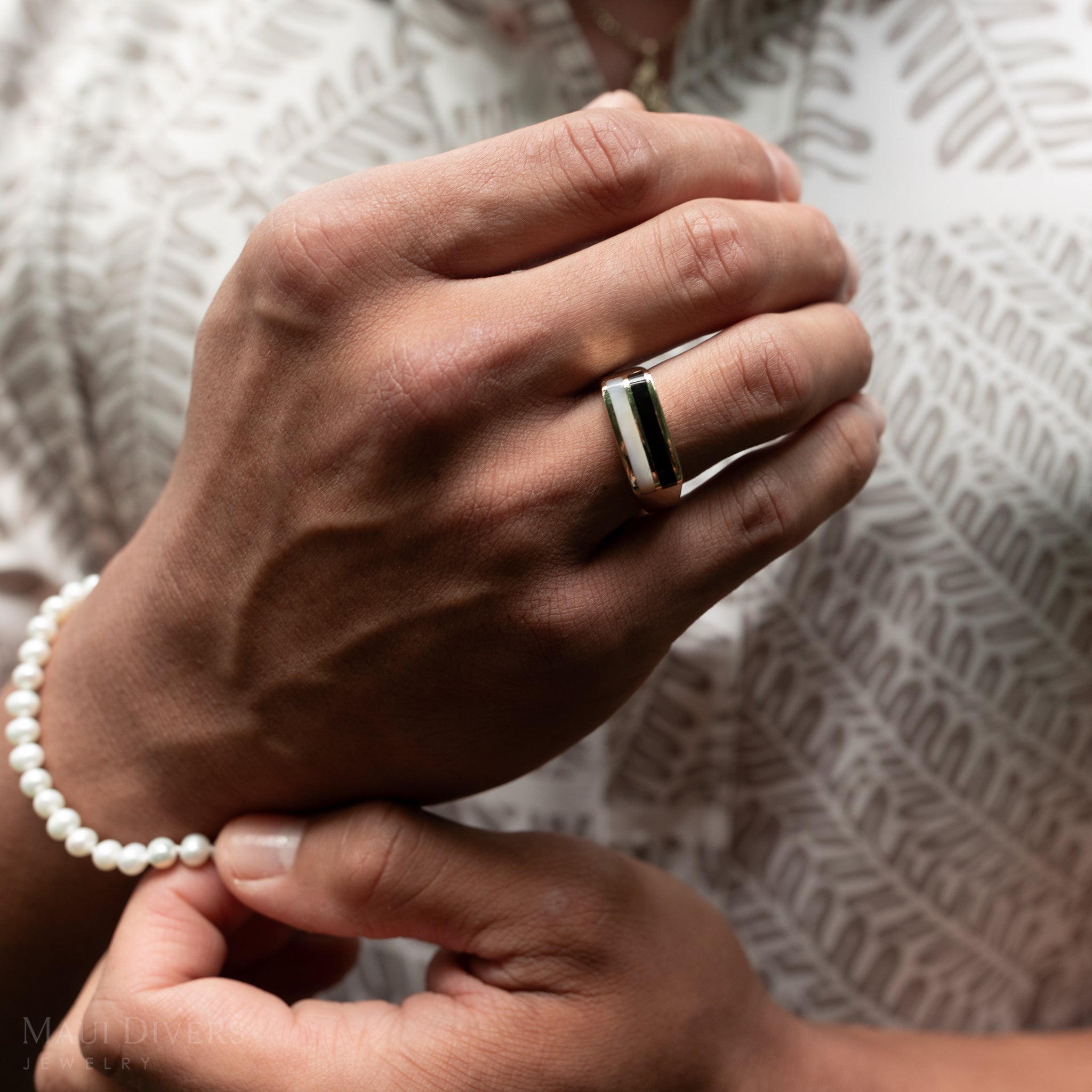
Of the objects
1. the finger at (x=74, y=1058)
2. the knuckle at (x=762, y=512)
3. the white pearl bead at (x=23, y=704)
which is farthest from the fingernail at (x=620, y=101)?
the finger at (x=74, y=1058)

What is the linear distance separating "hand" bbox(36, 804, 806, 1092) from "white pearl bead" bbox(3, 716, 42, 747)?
162 millimetres

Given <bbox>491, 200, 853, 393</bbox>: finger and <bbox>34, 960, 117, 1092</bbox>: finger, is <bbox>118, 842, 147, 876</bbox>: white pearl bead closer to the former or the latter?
<bbox>34, 960, 117, 1092</bbox>: finger

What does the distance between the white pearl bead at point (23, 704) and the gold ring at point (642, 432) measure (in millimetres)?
560

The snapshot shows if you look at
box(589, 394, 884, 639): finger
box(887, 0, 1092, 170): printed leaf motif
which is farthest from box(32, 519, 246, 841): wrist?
box(887, 0, 1092, 170): printed leaf motif

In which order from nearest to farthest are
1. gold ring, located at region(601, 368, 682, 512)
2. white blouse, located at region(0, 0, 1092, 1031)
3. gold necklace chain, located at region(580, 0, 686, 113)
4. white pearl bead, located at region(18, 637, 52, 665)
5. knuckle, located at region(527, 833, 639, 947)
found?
gold ring, located at region(601, 368, 682, 512), knuckle, located at region(527, 833, 639, 947), white pearl bead, located at region(18, 637, 52, 665), white blouse, located at region(0, 0, 1092, 1031), gold necklace chain, located at region(580, 0, 686, 113)

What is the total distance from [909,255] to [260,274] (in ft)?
2.19

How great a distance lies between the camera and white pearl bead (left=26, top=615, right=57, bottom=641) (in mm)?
778

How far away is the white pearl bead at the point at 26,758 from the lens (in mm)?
722

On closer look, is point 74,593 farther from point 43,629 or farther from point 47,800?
point 47,800

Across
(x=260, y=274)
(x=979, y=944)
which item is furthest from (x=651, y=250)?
(x=979, y=944)

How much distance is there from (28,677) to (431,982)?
44 cm

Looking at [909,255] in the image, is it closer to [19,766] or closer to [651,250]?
[651,250]

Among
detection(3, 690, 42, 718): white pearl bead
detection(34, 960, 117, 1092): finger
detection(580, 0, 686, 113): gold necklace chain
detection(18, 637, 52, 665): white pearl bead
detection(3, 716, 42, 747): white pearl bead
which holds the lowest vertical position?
detection(34, 960, 117, 1092): finger

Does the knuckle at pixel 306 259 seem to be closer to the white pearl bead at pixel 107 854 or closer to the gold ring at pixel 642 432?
the gold ring at pixel 642 432
